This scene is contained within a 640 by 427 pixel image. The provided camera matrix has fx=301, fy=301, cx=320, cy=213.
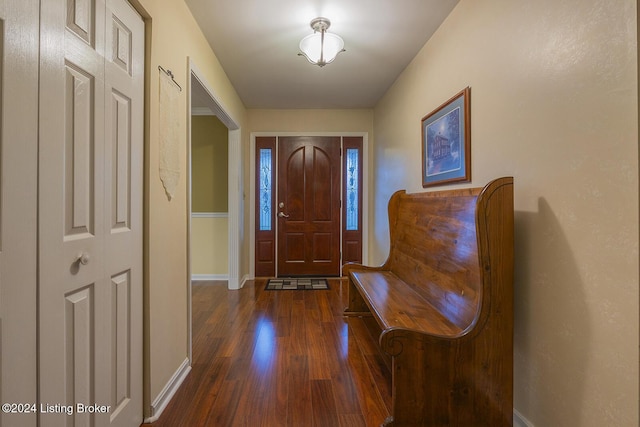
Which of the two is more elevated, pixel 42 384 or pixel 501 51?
pixel 501 51

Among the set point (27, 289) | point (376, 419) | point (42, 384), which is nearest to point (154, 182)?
point (27, 289)

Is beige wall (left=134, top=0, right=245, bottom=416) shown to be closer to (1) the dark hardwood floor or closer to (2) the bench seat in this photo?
(1) the dark hardwood floor

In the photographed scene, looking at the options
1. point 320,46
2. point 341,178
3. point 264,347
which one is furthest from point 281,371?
point 341,178

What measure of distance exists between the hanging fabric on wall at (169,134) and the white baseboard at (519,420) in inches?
80.7

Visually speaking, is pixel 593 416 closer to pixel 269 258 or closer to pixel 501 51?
pixel 501 51

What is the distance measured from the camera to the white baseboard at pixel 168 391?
147cm

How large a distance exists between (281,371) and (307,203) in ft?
8.77

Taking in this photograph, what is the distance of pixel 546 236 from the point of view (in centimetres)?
126

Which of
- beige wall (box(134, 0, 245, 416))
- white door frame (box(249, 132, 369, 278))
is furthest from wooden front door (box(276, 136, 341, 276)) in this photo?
beige wall (box(134, 0, 245, 416))

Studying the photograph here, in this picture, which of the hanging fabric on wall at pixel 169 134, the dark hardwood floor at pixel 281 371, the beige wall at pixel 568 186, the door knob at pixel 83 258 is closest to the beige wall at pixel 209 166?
the dark hardwood floor at pixel 281 371

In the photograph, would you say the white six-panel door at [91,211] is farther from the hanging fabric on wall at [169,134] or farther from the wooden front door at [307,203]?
the wooden front door at [307,203]

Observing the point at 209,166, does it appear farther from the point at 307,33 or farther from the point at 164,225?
the point at 164,225

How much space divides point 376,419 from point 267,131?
3661mm

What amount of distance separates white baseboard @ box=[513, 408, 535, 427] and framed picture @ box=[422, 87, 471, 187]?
124cm
